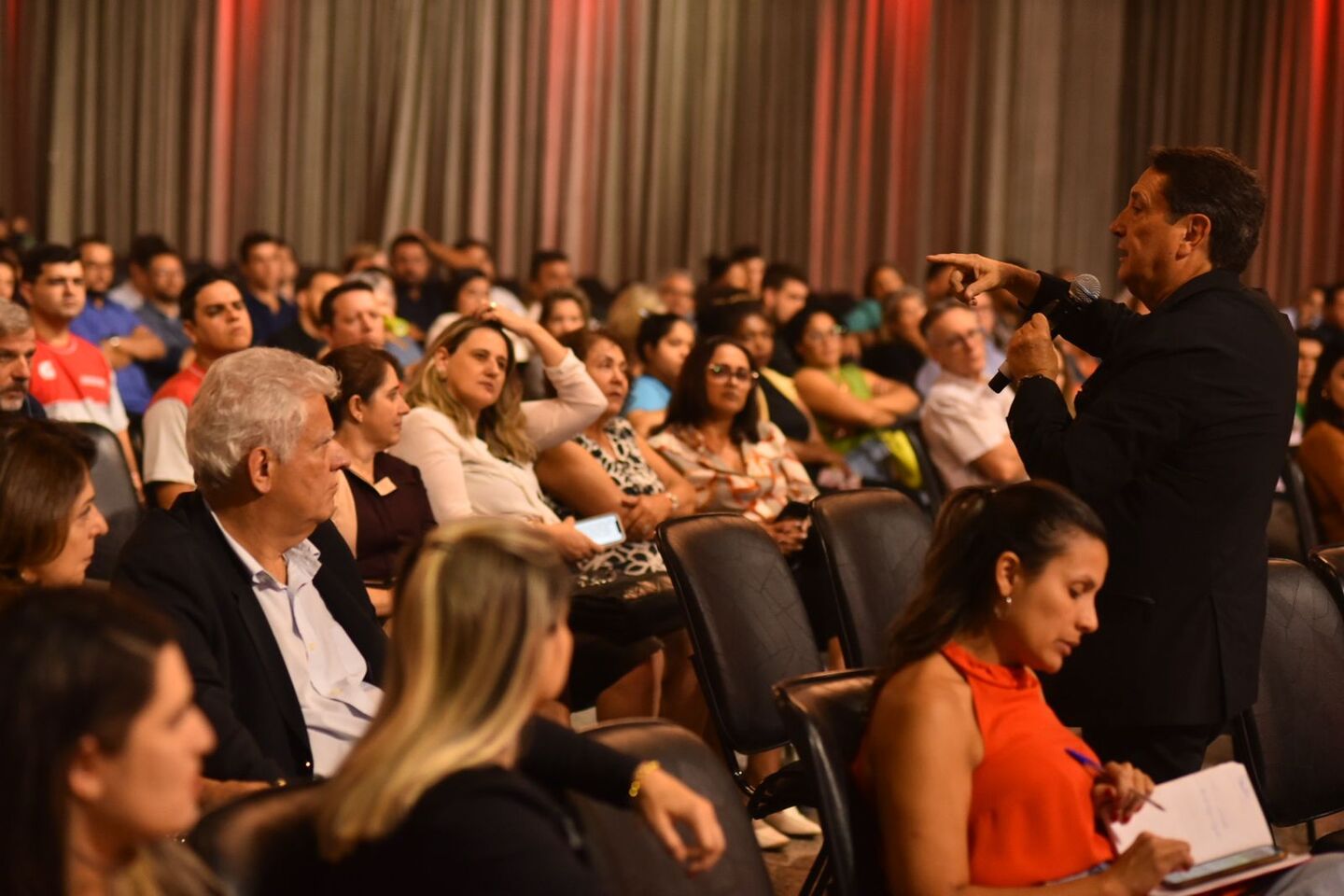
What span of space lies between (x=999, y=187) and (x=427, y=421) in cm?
756

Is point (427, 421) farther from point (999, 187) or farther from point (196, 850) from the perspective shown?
point (999, 187)

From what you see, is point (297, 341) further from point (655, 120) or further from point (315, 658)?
point (655, 120)

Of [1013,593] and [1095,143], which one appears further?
[1095,143]

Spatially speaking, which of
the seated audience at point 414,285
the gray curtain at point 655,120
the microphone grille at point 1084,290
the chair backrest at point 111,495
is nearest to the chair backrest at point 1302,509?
the microphone grille at point 1084,290

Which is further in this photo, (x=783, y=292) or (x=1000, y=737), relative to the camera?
(x=783, y=292)

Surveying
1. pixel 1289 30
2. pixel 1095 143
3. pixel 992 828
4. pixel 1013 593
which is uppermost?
pixel 1289 30

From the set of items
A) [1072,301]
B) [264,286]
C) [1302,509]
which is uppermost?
[1072,301]

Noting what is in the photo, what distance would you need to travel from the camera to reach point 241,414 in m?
2.40

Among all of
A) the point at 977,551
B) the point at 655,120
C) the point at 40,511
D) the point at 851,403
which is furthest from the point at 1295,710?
the point at 655,120

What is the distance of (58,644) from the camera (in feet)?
4.25

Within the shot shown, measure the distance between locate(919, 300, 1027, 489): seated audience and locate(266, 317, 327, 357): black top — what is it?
227cm

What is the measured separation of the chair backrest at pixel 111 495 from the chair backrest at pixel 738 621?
1.30m

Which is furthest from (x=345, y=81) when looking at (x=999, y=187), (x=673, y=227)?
(x=999, y=187)

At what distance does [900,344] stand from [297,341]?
2706 mm
